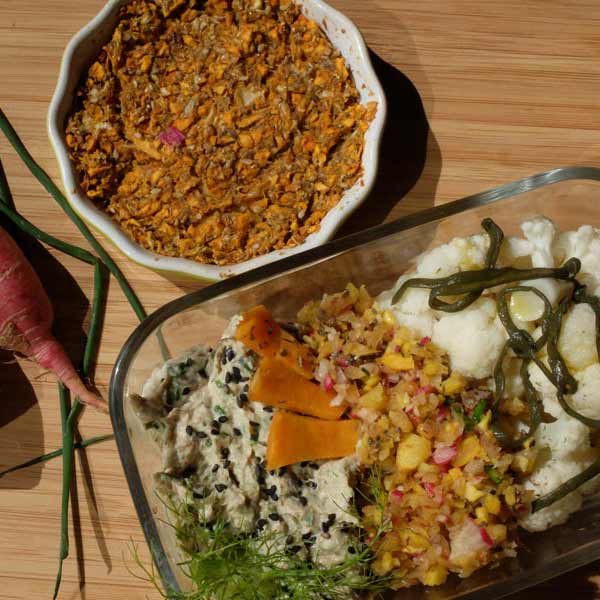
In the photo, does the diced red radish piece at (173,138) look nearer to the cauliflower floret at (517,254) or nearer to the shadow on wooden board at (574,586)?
the cauliflower floret at (517,254)

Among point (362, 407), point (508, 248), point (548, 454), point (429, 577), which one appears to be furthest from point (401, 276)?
point (429, 577)

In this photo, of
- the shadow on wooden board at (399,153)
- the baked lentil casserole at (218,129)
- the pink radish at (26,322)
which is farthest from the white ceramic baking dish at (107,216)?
the pink radish at (26,322)

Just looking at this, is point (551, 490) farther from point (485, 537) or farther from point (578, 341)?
point (578, 341)

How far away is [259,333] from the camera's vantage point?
1652 millimetres

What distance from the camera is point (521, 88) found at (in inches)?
86.1

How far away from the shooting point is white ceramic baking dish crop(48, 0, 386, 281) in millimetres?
1909

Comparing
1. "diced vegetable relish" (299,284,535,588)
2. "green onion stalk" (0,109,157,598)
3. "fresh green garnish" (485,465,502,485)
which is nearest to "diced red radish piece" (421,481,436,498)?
"diced vegetable relish" (299,284,535,588)

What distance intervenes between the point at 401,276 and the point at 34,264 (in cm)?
107

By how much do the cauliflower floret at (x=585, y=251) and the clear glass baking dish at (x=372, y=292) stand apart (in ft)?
0.50

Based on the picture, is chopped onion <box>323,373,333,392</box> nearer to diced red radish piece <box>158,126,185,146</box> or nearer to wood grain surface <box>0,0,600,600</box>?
wood grain surface <box>0,0,600,600</box>

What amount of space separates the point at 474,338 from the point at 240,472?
61 cm

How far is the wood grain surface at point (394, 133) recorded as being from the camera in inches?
79.5

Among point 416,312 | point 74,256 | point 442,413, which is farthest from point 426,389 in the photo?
point 74,256

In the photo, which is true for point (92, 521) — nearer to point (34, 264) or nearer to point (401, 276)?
point (34, 264)
